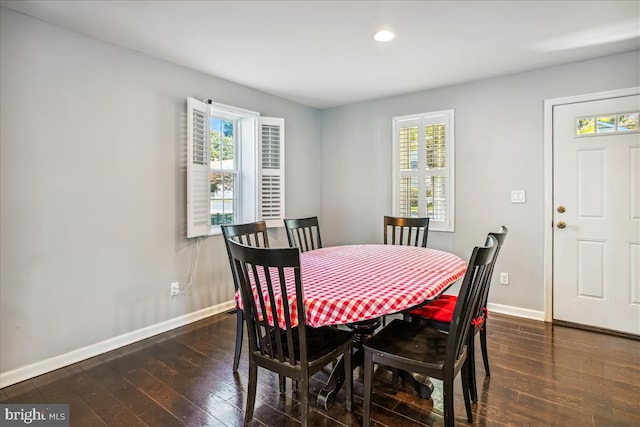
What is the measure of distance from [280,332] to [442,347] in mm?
797

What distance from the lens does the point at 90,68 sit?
261cm

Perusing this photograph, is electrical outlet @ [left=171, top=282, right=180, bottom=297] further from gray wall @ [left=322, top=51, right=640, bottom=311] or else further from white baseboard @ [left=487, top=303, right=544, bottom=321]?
white baseboard @ [left=487, top=303, right=544, bottom=321]

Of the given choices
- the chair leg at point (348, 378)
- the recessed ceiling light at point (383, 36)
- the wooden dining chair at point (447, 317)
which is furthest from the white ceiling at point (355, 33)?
the chair leg at point (348, 378)

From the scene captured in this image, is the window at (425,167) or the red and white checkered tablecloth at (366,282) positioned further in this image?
the window at (425,167)

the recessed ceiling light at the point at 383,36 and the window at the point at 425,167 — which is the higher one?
the recessed ceiling light at the point at 383,36

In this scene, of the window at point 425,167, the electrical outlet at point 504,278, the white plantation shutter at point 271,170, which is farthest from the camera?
the white plantation shutter at point 271,170

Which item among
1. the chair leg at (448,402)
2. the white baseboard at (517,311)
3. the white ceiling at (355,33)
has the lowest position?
the white baseboard at (517,311)

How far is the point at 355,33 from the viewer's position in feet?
8.39

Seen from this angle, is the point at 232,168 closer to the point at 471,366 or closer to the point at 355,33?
the point at 355,33

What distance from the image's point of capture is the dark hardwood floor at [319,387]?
1852 mm

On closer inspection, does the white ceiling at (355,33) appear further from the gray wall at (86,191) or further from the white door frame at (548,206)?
the white door frame at (548,206)

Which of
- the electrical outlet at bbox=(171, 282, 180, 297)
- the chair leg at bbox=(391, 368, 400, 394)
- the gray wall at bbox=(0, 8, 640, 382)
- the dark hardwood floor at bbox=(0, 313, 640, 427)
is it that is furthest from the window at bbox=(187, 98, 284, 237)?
the chair leg at bbox=(391, 368, 400, 394)

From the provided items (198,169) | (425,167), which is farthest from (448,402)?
(425,167)

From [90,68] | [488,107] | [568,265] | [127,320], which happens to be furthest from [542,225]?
[90,68]
